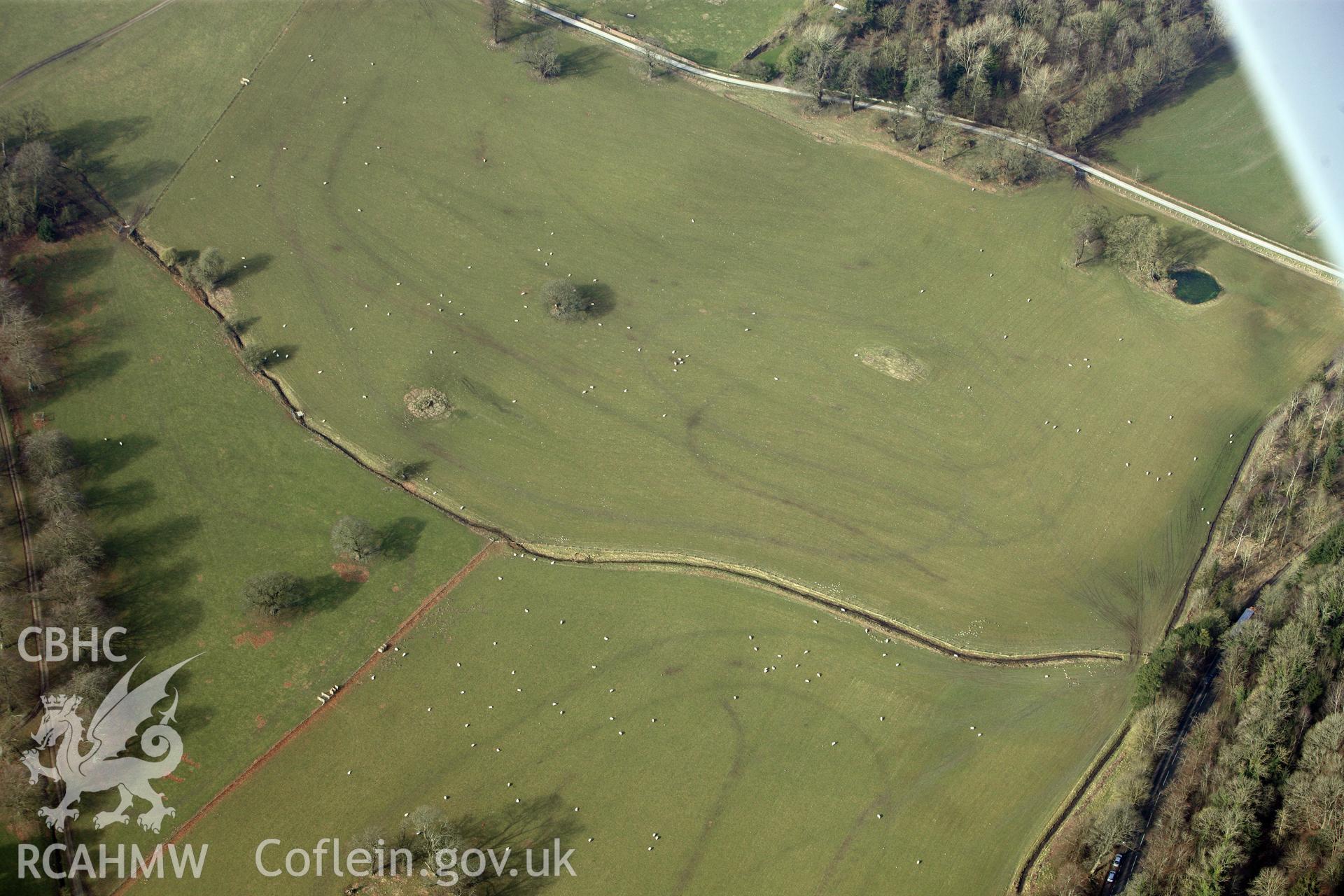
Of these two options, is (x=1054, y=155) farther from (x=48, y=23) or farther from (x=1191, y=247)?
(x=48, y=23)

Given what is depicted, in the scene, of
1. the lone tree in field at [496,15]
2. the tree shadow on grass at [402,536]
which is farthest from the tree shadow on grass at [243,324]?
the lone tree in field at [496,15]

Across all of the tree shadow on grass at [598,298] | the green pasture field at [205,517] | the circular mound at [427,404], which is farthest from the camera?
the tree shadow on grass at [598,298]

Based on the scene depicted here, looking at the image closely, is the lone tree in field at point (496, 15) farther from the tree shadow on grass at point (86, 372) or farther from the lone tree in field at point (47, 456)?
the lone tree in field at point (47, 456)

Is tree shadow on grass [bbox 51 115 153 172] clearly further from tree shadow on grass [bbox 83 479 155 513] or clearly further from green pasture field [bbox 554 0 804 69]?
green pasture field [bbox 554 0 804 69]

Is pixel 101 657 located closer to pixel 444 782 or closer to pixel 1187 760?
pixel 444 782

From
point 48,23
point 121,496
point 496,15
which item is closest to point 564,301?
point 121,496

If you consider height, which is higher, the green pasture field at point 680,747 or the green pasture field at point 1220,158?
the green pasture field at point 1220,158

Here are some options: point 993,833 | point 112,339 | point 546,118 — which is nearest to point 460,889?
point 993,833
